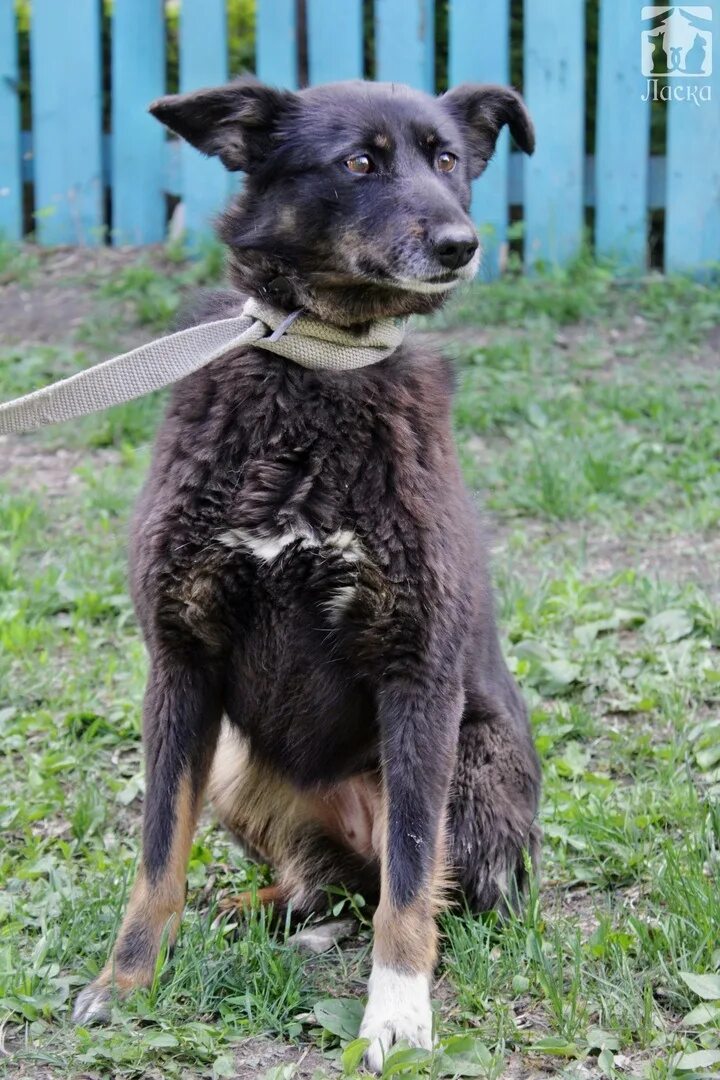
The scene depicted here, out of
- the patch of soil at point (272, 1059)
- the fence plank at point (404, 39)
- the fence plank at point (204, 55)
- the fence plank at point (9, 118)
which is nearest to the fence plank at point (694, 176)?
the fence plank at point (404, 39)

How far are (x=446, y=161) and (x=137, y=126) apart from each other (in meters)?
4.80

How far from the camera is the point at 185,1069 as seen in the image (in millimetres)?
2545

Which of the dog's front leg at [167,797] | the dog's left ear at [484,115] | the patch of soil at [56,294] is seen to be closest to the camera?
the dog's front leg at [167,797]

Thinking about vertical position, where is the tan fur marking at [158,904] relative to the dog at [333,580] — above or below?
below

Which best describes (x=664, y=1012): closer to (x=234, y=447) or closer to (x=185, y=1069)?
(x=185, y=1069)

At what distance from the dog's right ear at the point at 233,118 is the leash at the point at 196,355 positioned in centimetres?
34

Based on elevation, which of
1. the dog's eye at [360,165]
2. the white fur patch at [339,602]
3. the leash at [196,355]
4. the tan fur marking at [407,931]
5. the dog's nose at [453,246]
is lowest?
the tan fur marking at [407,931]

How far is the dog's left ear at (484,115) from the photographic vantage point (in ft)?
11.0

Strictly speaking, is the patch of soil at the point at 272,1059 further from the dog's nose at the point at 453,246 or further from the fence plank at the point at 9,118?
the fence plank at the point at 9,118

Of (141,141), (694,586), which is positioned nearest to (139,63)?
(141,141)

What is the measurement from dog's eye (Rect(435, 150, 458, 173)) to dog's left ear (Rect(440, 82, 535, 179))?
181mm

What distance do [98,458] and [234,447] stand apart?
3280 mm


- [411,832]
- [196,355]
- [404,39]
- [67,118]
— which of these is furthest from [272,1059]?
[67,118]

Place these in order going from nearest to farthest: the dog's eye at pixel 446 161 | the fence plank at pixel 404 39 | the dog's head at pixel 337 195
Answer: the dog's head at pixel 337 195
the dog's eye at pixel 446 161
the fence plank at pixel 404 39
